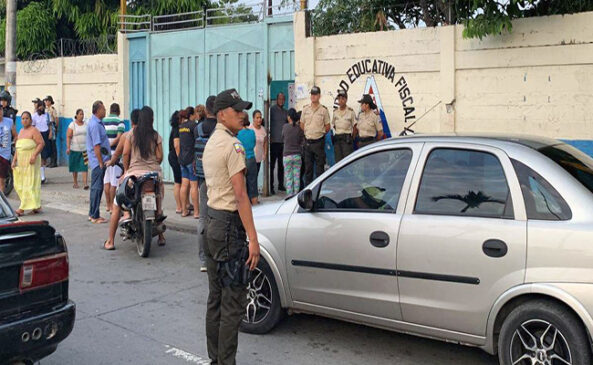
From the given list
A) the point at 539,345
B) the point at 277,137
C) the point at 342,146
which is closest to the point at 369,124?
the point at 342,146

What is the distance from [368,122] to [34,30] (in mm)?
13756

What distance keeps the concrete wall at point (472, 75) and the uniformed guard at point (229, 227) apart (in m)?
6.37

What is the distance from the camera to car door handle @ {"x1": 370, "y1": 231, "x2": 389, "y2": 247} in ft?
15.6

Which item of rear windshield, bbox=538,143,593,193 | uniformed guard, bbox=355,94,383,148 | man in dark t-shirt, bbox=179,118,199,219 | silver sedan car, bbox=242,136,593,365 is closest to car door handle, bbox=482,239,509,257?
silver sedan car, bbox=242,136,593,365

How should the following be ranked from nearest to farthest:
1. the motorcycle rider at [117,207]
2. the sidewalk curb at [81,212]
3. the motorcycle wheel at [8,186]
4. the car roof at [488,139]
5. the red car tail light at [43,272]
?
the red car tail light at [43,272]
the car roof at [488,139]
the motorcycle rider at [117,207]
the sidewalk curb at [81,212]
the motorcycle wheel at [8,186]

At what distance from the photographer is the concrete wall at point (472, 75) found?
9.23m

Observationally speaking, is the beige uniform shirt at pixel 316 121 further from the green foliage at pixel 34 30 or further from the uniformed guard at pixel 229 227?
the green foliage at pixel 34 30

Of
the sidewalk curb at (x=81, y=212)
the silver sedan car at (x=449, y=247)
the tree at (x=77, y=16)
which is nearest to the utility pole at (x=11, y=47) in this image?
the tree at (x=77, y=16)

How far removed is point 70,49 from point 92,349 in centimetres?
1450

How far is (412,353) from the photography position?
5.20 metres

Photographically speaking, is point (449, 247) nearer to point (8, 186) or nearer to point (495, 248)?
point (495, 248)

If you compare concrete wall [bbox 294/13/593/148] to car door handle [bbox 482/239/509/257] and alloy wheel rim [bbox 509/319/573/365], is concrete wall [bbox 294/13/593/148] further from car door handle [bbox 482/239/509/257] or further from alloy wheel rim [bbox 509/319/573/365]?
alloy wheel rim [bbox 509/319/573/365]

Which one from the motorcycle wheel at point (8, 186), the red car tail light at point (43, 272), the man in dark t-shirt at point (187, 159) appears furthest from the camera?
the motorcycle wheel at point (8, 186)

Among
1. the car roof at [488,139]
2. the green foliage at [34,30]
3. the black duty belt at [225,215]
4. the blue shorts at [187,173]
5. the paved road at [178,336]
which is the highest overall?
the green foliage at [34,30]
